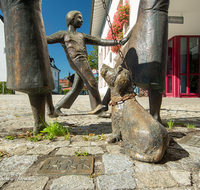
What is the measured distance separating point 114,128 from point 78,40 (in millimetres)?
1922

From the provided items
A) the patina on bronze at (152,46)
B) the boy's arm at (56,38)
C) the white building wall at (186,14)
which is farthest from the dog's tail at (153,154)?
the white building wall at (186,14)

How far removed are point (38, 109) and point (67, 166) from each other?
1.09m

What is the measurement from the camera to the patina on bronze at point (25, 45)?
74.9 inches

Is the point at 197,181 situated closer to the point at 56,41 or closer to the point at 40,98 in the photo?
the point at 40,98

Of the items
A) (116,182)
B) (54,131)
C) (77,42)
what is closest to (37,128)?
(54,131)

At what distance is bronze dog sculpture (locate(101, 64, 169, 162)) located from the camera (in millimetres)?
1495

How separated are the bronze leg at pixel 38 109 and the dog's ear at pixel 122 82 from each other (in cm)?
103

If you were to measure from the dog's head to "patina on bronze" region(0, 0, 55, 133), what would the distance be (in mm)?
703

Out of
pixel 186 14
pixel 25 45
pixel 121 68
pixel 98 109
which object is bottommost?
pixel 98 109

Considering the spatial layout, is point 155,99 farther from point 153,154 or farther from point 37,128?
point 37,128

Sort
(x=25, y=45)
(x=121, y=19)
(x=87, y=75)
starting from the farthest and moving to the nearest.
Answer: (x=121, y=19) < (x=87, y=75) < (x=25, y=45)

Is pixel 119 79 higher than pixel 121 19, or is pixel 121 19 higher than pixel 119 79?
pixel 121 19

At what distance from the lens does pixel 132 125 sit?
1.66m

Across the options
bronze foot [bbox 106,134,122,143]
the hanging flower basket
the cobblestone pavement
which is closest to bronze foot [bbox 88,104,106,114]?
the cobblestone pavement
